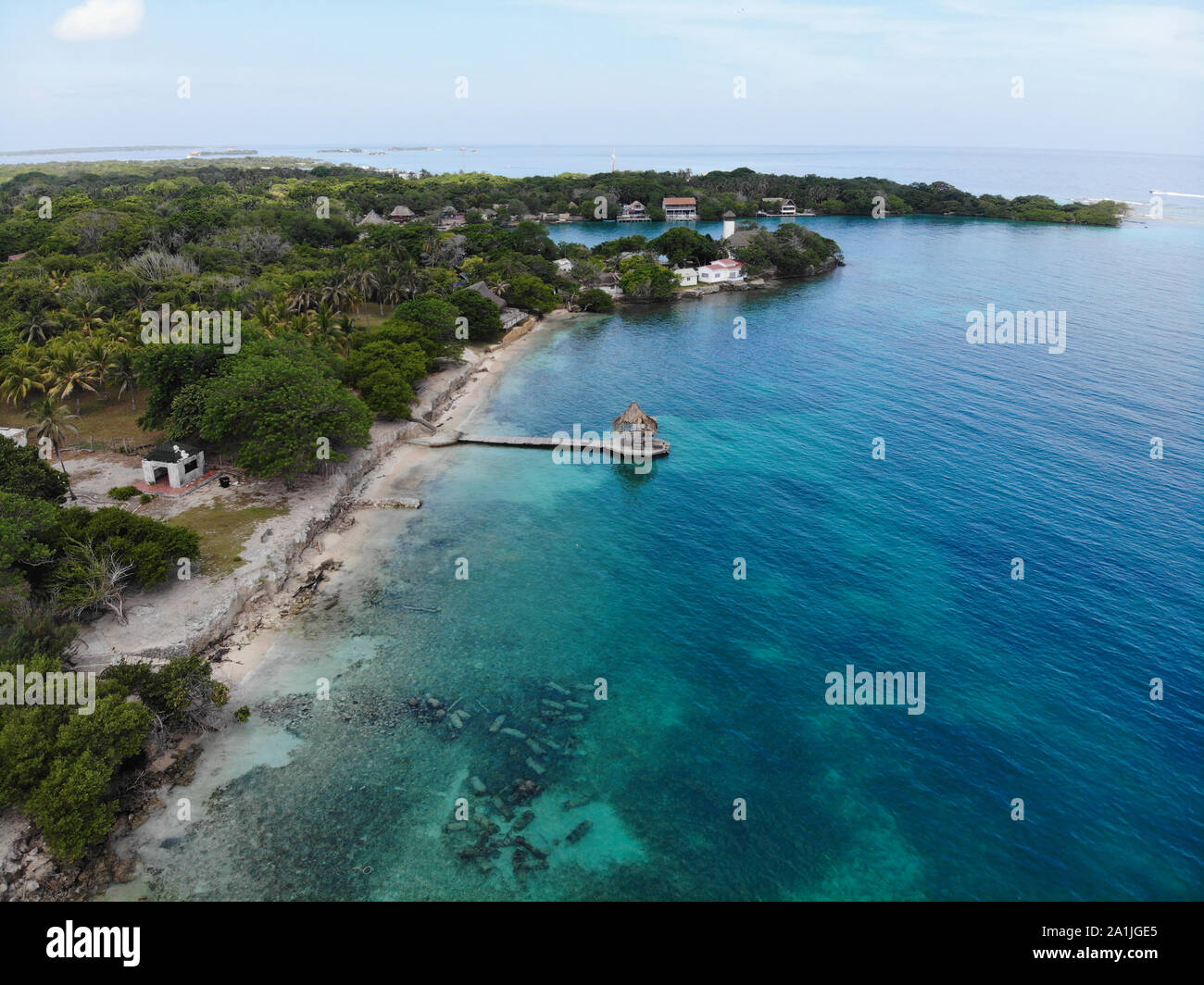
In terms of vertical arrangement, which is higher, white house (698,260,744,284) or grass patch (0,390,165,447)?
white house (698,260,744,284)

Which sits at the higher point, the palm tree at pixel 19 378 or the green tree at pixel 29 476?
the palm tree at pixel 19 378

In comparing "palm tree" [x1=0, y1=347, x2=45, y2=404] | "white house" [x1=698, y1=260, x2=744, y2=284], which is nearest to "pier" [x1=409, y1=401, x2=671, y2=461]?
"palm tree" [x1=0, y1=347, x2=45, y2=404]

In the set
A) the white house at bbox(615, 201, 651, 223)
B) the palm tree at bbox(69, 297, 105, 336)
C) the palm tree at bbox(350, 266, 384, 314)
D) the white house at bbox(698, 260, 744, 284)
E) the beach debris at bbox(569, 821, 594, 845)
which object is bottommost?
the beach debris at bbox(569, 821, 594, 845)

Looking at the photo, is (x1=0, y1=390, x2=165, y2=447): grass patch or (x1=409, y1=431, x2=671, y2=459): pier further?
(x1=409, y1=431, x2=671, y2=459): pier

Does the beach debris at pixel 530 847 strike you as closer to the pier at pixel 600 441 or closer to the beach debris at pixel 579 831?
the beach debris at pixel 579 831

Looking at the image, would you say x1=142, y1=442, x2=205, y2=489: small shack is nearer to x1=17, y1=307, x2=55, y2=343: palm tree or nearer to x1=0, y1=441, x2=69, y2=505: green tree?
x1=0, y1=441, x2=69, y2=505: green tree

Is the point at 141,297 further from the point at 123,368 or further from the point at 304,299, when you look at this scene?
the point at 123,368

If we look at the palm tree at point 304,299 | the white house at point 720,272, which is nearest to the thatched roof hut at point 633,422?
the palm tree at point 304,299
